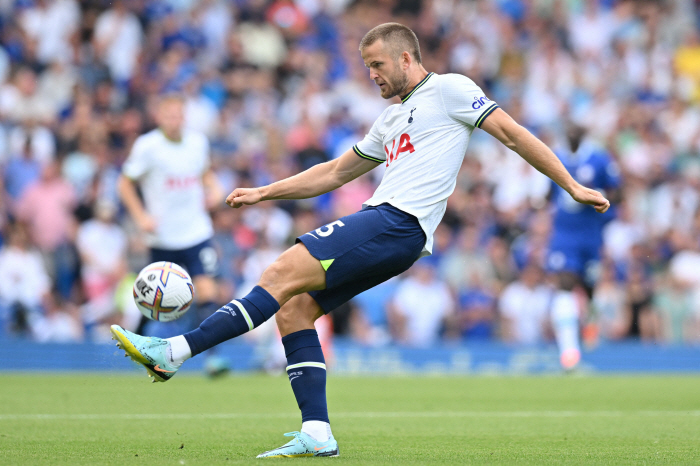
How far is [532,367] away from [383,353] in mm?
2056

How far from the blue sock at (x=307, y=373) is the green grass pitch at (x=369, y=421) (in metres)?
0.30

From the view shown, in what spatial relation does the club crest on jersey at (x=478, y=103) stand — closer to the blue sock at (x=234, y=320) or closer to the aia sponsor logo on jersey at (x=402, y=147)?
the aia sponsor logo on jersey at (x=402, y=147)

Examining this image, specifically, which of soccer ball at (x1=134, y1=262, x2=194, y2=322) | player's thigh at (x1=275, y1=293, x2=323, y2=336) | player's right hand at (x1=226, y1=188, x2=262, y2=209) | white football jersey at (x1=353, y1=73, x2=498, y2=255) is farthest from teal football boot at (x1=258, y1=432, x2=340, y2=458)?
soccer ball at (x1=134, y1=262, x2=194, y2=322)

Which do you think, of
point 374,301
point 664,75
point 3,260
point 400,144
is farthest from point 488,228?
point 400,144

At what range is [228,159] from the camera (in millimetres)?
15844

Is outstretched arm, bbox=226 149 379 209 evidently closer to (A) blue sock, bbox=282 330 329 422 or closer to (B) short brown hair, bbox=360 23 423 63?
(B) short brown hair, bbox=360 23 423 63

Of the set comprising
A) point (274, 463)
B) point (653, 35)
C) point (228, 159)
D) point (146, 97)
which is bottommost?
point (274, 463)

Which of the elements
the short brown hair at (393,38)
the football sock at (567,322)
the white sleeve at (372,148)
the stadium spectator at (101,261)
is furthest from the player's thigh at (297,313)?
the stadium spectator at (101,261)

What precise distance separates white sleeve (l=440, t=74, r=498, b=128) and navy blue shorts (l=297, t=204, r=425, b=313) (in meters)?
0.57

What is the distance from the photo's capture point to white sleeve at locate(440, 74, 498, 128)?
4973 mm

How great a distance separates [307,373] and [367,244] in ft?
2.49

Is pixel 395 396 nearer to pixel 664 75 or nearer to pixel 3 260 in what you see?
pixel 3 260

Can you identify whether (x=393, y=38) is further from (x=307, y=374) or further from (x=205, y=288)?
(x=205, y=288)

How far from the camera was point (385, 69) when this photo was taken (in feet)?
16.8
